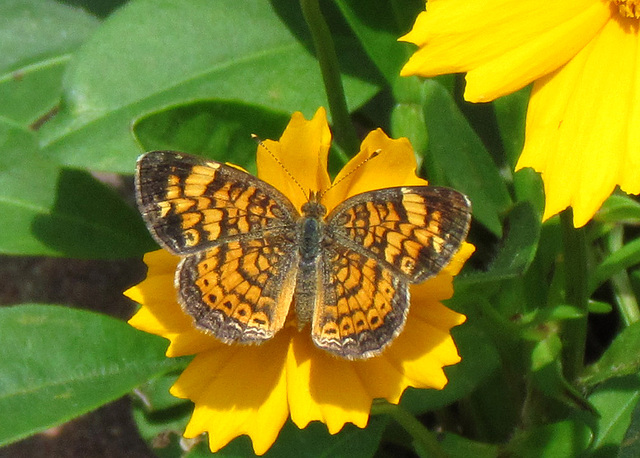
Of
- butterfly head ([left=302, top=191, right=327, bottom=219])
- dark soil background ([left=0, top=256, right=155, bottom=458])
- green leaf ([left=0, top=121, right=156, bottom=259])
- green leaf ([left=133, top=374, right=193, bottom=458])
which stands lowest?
dark soil background ([left=0, top=256, right=155, bottom=458])

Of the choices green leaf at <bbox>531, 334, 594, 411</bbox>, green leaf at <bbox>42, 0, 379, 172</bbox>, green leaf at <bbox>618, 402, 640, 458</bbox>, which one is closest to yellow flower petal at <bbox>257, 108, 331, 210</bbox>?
green leaf at <bbox>42, 0, 379, 172</bbox>

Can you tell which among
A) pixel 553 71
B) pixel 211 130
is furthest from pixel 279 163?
pixel 553 71

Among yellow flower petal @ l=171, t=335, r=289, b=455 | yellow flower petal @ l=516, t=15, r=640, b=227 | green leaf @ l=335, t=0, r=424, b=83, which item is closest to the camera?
yellow flower petal @ l=516, t=15, r=640, b=227

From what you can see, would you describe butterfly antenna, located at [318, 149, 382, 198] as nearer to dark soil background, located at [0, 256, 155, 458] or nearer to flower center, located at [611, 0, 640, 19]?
flower center, located at [611, 0, 640, 19]

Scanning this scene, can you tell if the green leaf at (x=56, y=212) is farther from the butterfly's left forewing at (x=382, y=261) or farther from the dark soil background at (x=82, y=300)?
the butterfly's left forewing at (x=382, y=261)

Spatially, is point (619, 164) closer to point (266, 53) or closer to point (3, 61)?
point (266, 53)

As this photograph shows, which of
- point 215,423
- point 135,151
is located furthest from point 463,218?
point 135,151
